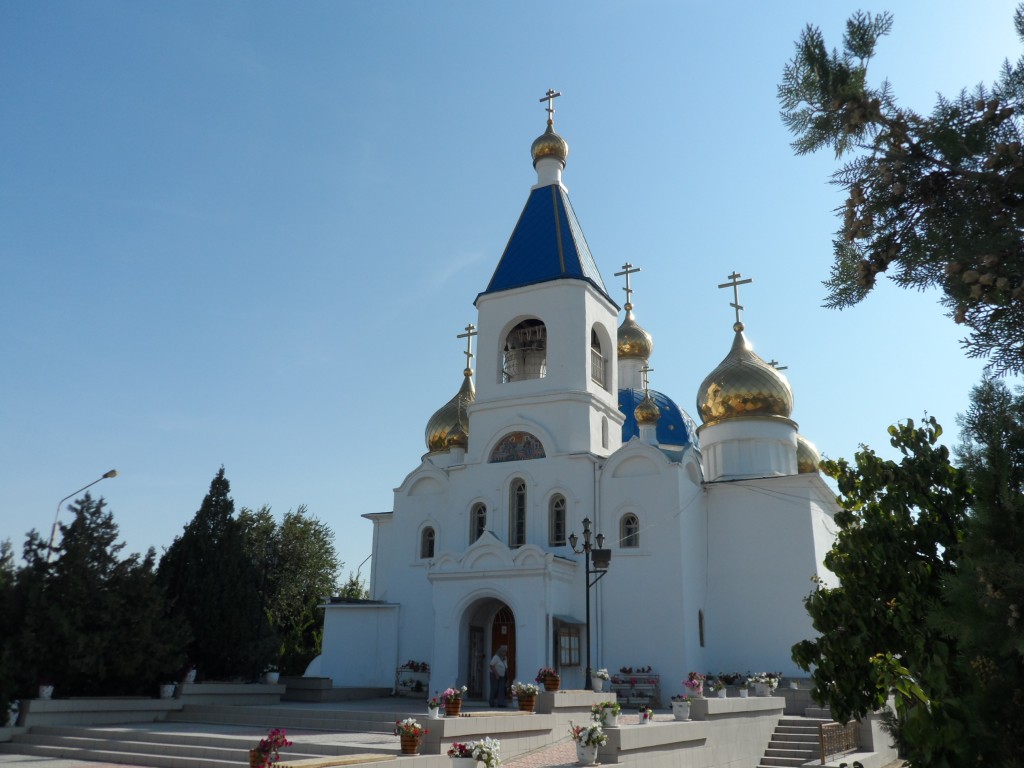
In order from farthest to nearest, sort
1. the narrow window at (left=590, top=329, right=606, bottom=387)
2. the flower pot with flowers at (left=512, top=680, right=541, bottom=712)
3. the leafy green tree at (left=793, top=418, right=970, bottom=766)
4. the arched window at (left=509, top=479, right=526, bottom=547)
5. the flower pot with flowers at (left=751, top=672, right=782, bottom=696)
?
the narrow window at (left=590, top=329, right=606, bottom=387)
the arched window at (left=509, top=479, right=526, bottom=547)
the flower pot with flowers at (left=751, top=672, right=782, bottom=696)
the flower pot with flowers at (left=512, top=680, right=541, bottom=712)
the leafy green tree at (left=793, top=418, right=970, bottom=766)

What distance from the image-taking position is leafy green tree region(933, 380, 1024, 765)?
284 centimetres

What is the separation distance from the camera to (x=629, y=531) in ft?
69.1

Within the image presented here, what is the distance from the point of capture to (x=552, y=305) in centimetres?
2294

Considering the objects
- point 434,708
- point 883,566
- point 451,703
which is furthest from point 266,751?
point 883,566

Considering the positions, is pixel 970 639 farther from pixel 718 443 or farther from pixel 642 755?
pixel 718 443

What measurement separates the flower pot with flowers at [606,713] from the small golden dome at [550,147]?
17493 mm

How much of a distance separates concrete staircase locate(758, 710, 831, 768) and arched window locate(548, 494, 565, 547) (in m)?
6.49

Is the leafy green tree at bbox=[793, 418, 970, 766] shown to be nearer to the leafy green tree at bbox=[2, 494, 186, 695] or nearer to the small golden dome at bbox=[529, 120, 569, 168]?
the leafy green tree at bbox=[2, 494, 186, 695]

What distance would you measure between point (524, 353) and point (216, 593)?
33.5ft

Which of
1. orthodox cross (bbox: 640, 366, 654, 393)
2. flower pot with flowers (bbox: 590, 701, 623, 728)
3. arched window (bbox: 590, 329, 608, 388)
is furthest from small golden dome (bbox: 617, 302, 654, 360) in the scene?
flower pot with flowers (bbox: 590, 701, 623, 728)

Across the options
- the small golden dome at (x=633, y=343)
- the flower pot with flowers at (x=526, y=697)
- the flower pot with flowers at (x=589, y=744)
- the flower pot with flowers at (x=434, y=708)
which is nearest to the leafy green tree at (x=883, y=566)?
the flower pot with flowers at (x=589, y=744)

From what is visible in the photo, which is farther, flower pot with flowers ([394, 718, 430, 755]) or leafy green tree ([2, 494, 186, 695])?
leafy green tree ([2, 494, 186, 695])

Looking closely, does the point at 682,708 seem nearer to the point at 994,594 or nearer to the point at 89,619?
the point at 89,619

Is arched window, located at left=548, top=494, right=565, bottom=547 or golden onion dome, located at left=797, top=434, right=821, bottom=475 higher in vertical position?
golden onion dome, located at left=797, top=434, right=821, bottom=475
